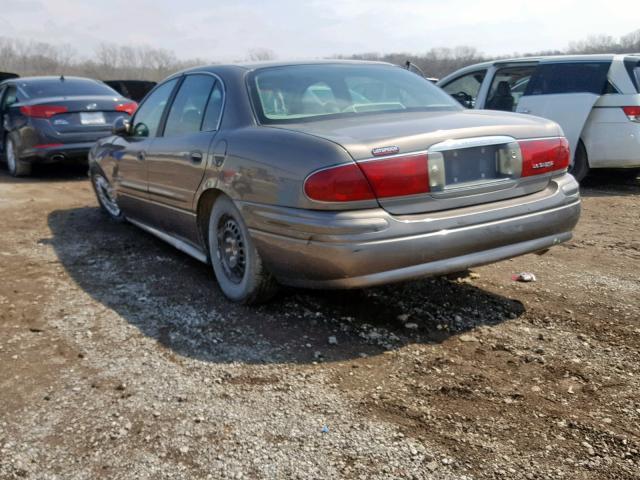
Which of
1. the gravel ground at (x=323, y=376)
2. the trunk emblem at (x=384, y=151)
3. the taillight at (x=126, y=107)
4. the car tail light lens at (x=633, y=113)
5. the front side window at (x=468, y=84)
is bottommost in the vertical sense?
the gravel ground at (x=323, y=376)

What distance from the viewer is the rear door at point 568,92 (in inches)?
311

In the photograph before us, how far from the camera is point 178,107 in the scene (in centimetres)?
481

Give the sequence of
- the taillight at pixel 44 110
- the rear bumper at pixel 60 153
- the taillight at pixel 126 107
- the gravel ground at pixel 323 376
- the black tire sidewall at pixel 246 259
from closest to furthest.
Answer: the gravel ground at pixel 323 376 → the black tire sidewall at pixel 246 259 → the rear bumper at pixel 60 153 → the taillight at pixel 44 110 → the taillight at pixel 126 107

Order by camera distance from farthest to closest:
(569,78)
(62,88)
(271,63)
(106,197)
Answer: (62,88) < (569,78) < (106,197) < (271,63)

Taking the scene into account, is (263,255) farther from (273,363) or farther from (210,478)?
(210,478)

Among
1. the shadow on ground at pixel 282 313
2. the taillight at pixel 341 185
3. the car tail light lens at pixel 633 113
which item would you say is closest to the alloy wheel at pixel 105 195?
the shadow on ground at pixel 282 313

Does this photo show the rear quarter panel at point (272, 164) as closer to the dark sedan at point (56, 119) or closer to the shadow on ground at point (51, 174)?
the dark sedan at point (56, 119)

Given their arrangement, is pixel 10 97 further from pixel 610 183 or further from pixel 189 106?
pixel 610 183

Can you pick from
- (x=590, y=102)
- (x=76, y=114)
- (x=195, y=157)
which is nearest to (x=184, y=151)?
(x=195, y=157)

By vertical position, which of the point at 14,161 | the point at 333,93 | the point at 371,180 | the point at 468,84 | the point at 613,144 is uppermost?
the point at 333,93

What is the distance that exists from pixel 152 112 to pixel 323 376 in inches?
123

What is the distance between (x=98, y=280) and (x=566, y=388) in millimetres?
3242

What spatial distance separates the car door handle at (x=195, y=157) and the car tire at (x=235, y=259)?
12.1 inches

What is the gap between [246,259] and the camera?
12.5ft
